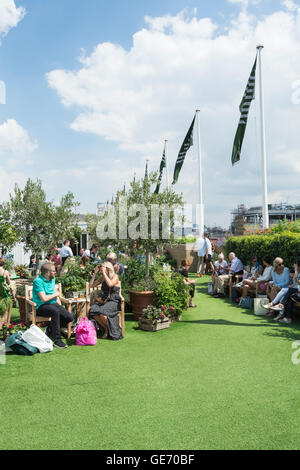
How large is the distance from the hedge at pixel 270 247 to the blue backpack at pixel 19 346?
6433mm

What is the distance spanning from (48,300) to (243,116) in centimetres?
982

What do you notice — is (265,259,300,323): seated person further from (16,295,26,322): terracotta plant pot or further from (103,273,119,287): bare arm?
(16,295,26,322): terracotta plant pot

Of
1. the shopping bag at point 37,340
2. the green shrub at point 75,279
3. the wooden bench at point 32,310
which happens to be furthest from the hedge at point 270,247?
the shopping bag at point 37,340

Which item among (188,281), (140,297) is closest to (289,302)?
(188,281)

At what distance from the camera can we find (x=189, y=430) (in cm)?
317

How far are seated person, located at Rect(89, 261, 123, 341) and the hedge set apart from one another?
15.4ft

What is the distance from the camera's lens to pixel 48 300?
5906mm

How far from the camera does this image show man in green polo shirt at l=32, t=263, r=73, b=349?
587 cm

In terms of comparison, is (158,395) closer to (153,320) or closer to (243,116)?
(153,320)

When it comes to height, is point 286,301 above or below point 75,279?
below

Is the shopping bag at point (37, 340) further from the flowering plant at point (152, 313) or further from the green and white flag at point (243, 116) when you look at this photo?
the green and white flag at point (243, 116)
